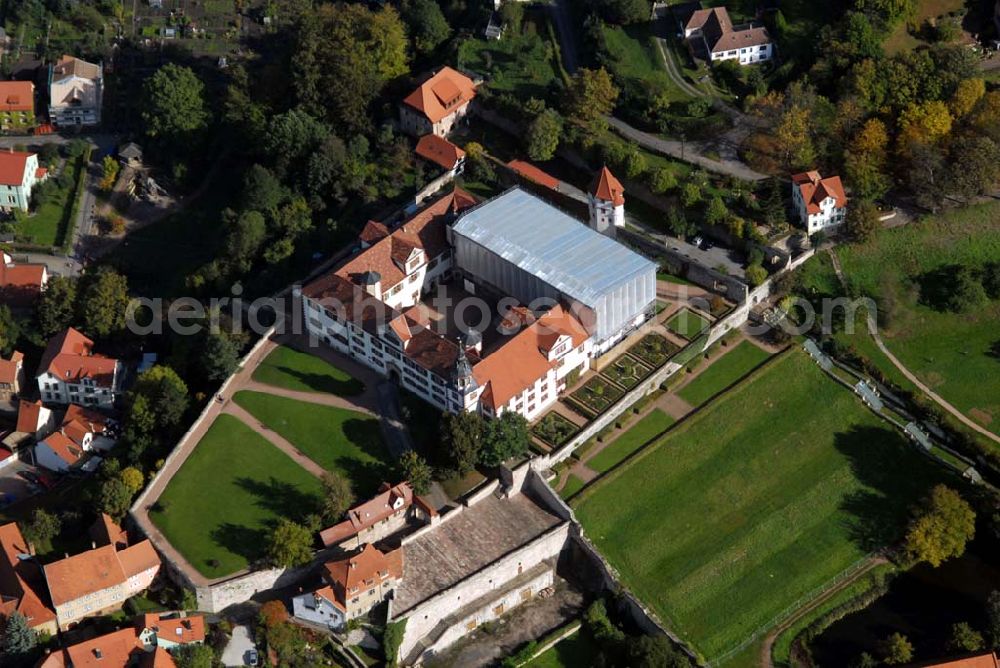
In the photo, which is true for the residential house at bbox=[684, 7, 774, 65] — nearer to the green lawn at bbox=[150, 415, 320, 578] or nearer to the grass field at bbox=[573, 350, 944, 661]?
the grass field at bbox=[573, 350, 944, 661]

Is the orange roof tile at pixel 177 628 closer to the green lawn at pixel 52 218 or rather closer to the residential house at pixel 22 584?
the residential house at pixel 22 584

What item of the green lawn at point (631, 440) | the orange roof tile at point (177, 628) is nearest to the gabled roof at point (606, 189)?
the green lawn at point (631, 440)

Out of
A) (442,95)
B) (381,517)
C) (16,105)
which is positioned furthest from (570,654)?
(16,105)

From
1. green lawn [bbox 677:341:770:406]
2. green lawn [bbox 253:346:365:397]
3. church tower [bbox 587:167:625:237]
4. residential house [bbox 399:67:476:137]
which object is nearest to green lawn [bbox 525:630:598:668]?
green lawn [bbox 677:341:770:406]

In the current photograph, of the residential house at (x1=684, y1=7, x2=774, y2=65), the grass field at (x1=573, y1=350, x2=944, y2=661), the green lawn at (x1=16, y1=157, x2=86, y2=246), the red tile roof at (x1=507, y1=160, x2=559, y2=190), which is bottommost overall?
the grass field at (x1=573, y1=350, x2=944, y2=661)

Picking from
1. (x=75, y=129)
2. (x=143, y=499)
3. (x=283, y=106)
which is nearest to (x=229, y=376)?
(x=143, y=499)

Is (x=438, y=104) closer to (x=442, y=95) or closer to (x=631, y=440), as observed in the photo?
(x=442, y=95)
